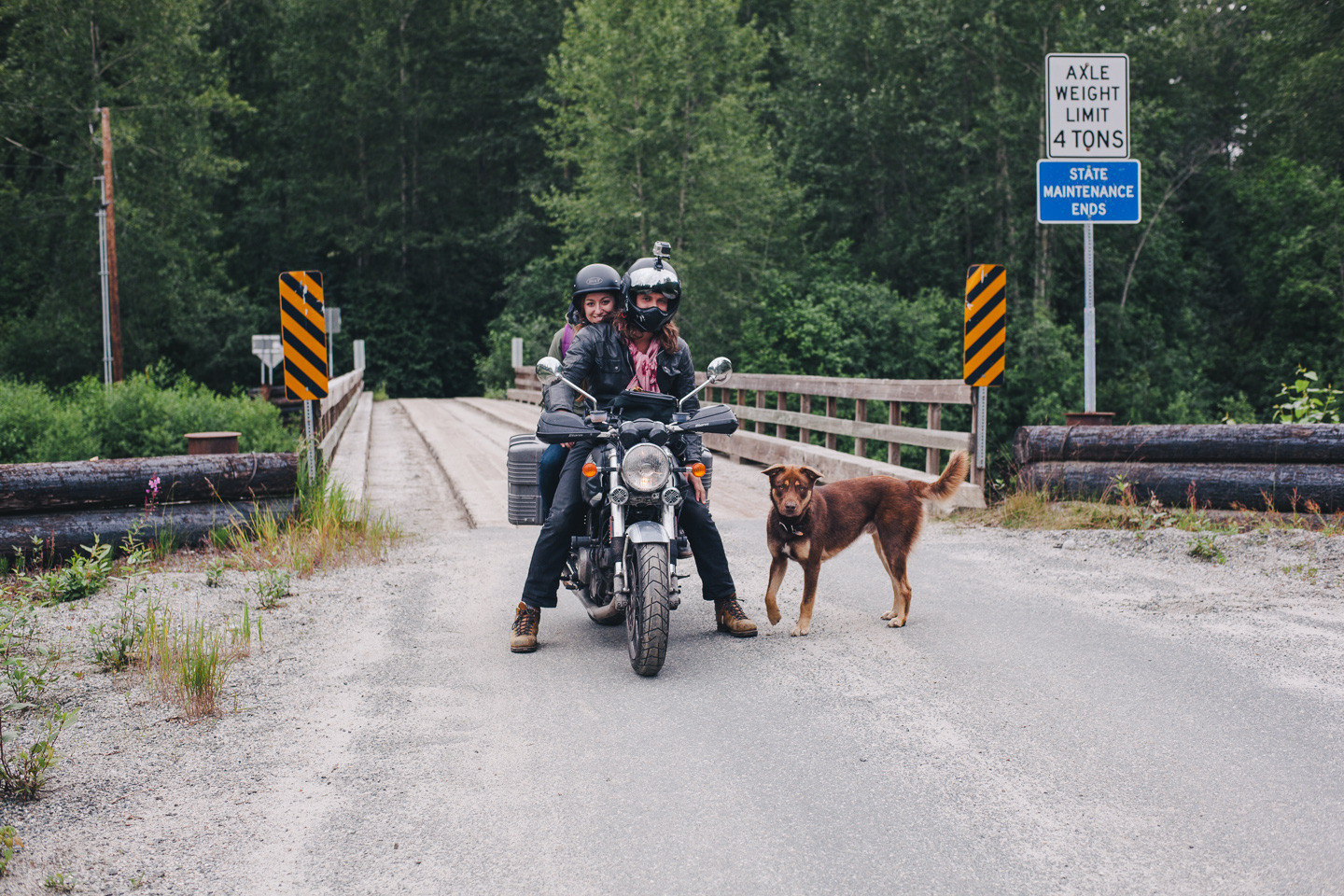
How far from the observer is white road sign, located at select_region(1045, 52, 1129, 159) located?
35.7 ft

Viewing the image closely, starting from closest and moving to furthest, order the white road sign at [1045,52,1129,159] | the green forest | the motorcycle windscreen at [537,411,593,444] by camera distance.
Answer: the motorcycle windscreen at [537,411,593,444], the white road sign at [1045,52,1129,159], the green forest

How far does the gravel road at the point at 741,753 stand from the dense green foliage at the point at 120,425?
4874mm

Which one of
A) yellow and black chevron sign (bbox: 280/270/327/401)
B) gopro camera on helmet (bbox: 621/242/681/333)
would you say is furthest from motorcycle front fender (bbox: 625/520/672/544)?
yellow and black chevron sign (bbox: 280/270/327/401)

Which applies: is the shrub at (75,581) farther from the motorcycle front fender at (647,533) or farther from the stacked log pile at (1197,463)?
the stacked log pile at (1197,463)

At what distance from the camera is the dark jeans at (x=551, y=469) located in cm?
634

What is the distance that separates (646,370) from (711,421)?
1.96 ft

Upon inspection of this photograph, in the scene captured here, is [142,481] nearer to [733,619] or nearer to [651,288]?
[651,288]

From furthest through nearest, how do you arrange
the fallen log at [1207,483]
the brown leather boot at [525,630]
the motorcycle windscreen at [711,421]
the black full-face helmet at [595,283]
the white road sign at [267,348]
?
the white road sign at [267,348], the fallen log at [1207,483], the black full-face helmet at [595,283], the brown leather boot at [525,630], the motorcycle windscreen at [711,421]

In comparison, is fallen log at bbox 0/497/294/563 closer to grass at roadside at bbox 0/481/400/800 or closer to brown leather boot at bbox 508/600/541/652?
grass at roadside at bbox 0/481/400/800

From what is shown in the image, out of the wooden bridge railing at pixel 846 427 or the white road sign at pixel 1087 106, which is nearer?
the wooden bridge railing at pixel 846 427

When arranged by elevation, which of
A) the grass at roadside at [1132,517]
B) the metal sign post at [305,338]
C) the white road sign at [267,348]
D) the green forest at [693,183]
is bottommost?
the grass at roadside at [1132,517]

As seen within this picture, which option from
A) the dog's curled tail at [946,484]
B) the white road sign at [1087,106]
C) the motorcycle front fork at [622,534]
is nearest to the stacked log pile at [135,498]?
the motorcycle front fork at [622,534]

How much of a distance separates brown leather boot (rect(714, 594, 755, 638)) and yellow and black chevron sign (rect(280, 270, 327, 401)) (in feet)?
17.1

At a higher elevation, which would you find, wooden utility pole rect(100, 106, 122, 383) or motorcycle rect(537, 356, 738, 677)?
wooden utility pole rect(100, 106, 122, 383)
